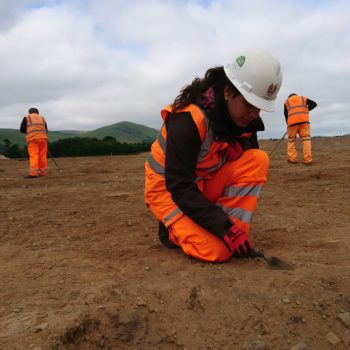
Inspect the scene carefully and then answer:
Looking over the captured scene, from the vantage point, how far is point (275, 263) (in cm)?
225

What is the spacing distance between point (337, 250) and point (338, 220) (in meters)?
0.82

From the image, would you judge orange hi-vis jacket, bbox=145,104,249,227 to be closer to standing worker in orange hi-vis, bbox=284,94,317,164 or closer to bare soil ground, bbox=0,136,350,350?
bare soil ground, bbox=0,136,350,350

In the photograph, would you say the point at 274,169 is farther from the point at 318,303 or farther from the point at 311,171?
the point at 318,303

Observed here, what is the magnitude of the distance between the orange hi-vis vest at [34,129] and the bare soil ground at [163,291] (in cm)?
462

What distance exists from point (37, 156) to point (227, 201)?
19.3 ft

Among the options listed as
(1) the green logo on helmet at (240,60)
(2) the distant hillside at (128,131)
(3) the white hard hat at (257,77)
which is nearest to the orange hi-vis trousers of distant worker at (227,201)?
(3) the white hard hat at (257,77)

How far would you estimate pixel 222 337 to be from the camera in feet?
5.41

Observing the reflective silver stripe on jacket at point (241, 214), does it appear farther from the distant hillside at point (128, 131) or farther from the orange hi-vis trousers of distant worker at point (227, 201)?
the distant hillside at point (128, 131)

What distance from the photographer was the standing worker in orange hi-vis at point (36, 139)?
753cm

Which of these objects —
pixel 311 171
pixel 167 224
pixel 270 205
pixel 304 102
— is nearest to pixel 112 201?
pixel 270 205

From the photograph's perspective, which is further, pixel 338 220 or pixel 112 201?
pixel 112 201

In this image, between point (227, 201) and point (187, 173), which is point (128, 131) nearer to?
point (227, 201)

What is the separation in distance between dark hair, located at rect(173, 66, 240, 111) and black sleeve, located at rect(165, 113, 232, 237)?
137 millimetres

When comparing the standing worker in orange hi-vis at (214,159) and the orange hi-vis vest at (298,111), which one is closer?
the standing worker in orange hi-vis at (214,159)
